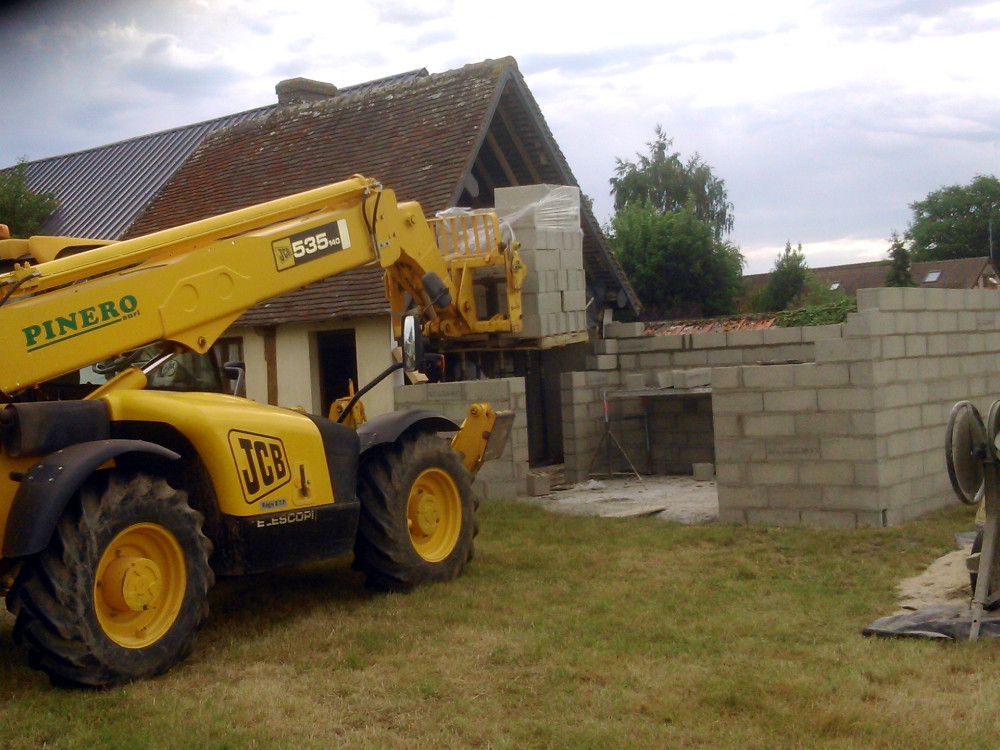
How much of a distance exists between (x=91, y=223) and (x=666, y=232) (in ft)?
41.3

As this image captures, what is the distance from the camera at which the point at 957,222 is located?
72.8 metres

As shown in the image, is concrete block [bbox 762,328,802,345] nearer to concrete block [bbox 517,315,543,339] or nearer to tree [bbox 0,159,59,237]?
concrete block [bbox 517,315,543,339]

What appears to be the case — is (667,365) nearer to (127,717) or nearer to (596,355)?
(596,355)

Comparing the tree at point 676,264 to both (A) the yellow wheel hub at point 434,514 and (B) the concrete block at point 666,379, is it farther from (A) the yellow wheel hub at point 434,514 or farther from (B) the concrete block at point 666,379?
(A) the yellow wheel hub at point 434,514

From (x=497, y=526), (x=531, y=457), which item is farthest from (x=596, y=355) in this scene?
(x=497, y=526)

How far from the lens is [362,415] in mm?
10023

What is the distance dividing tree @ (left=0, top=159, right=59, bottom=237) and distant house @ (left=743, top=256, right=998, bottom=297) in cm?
3924

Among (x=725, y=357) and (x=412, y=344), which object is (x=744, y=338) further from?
(x=412, y=344)

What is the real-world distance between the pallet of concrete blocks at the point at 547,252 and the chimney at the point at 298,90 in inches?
399

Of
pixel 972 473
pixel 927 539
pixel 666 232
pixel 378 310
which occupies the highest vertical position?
pixel 666 232

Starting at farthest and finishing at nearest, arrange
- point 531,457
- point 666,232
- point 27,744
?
point 666,232 < point 531,457 < point 27,744

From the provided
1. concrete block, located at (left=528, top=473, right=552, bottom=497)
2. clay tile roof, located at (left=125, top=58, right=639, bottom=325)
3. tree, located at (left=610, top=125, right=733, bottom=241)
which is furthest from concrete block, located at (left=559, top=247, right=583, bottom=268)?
tree, located at (left=610, top=125, right=733, bottom=241)

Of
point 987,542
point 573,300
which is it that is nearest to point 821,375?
point 987,542

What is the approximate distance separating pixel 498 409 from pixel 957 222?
67.5 m
